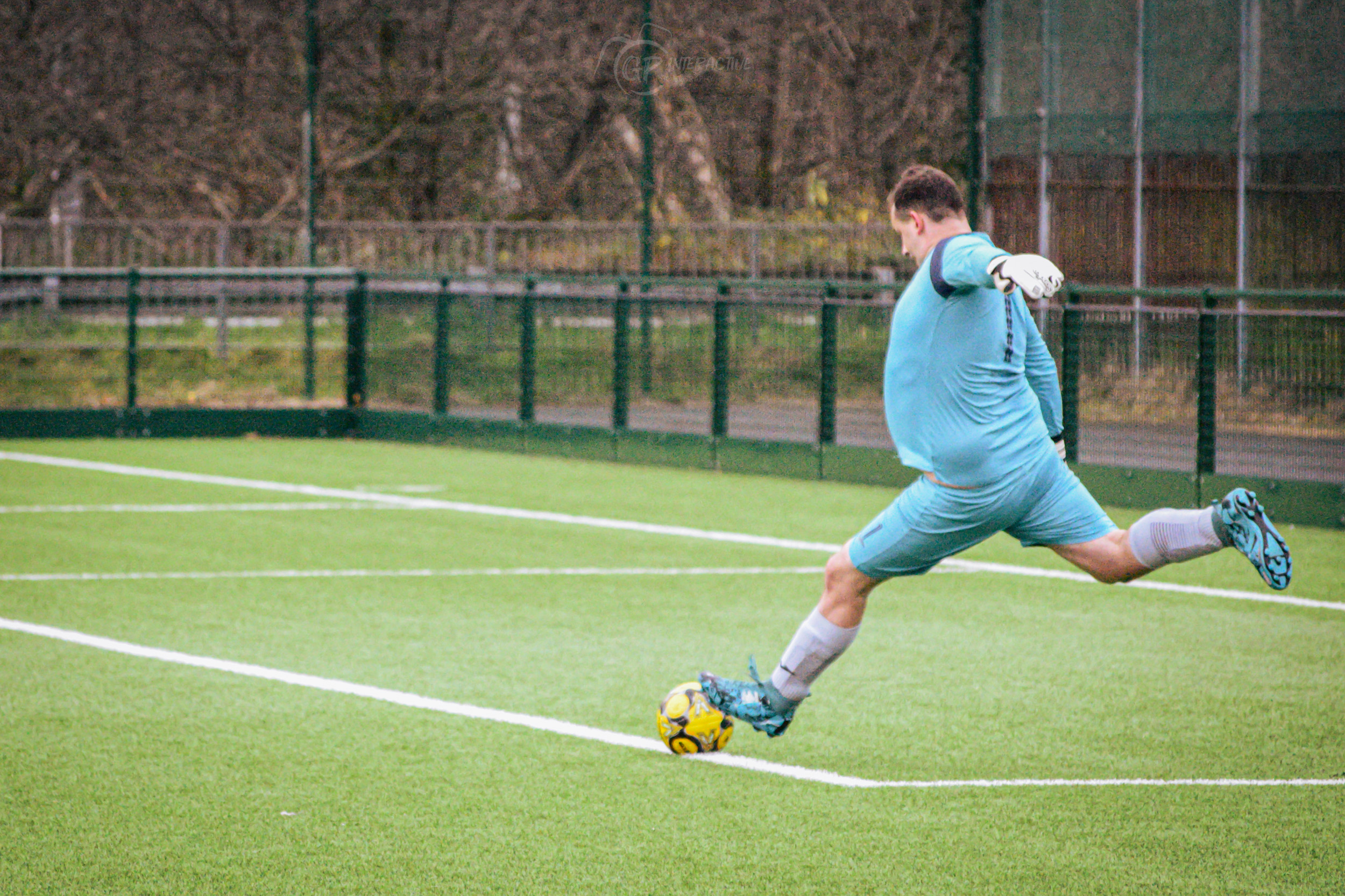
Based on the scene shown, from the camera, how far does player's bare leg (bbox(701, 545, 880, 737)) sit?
6.37 metres

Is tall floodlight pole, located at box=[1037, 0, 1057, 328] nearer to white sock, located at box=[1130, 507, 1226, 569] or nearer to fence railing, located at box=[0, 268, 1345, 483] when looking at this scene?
fence railing, located at box=[0, 268, 1345, 483]

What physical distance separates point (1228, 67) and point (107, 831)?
15.5m

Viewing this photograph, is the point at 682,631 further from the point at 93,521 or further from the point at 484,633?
the point at 93,521

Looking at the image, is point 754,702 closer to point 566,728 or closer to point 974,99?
point 566,728

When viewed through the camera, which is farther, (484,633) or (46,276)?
(46,276)

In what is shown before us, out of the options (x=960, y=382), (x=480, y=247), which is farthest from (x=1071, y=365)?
(x=480, y=247)

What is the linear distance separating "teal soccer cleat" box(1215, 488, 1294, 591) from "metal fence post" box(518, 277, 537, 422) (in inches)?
467

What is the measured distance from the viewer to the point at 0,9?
97.3 ft

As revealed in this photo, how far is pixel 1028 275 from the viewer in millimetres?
5461

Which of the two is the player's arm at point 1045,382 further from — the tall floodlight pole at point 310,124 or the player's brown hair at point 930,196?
the tall floodlight pole at point 310,124

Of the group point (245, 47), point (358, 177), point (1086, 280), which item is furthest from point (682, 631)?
point (245, 47)

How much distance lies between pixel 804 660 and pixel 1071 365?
789cm

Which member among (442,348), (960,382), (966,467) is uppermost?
(442,348)

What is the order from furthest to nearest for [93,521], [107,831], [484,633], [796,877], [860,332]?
[860,332] → [93,521] → [484,633] → [107,831] → [796,877]
